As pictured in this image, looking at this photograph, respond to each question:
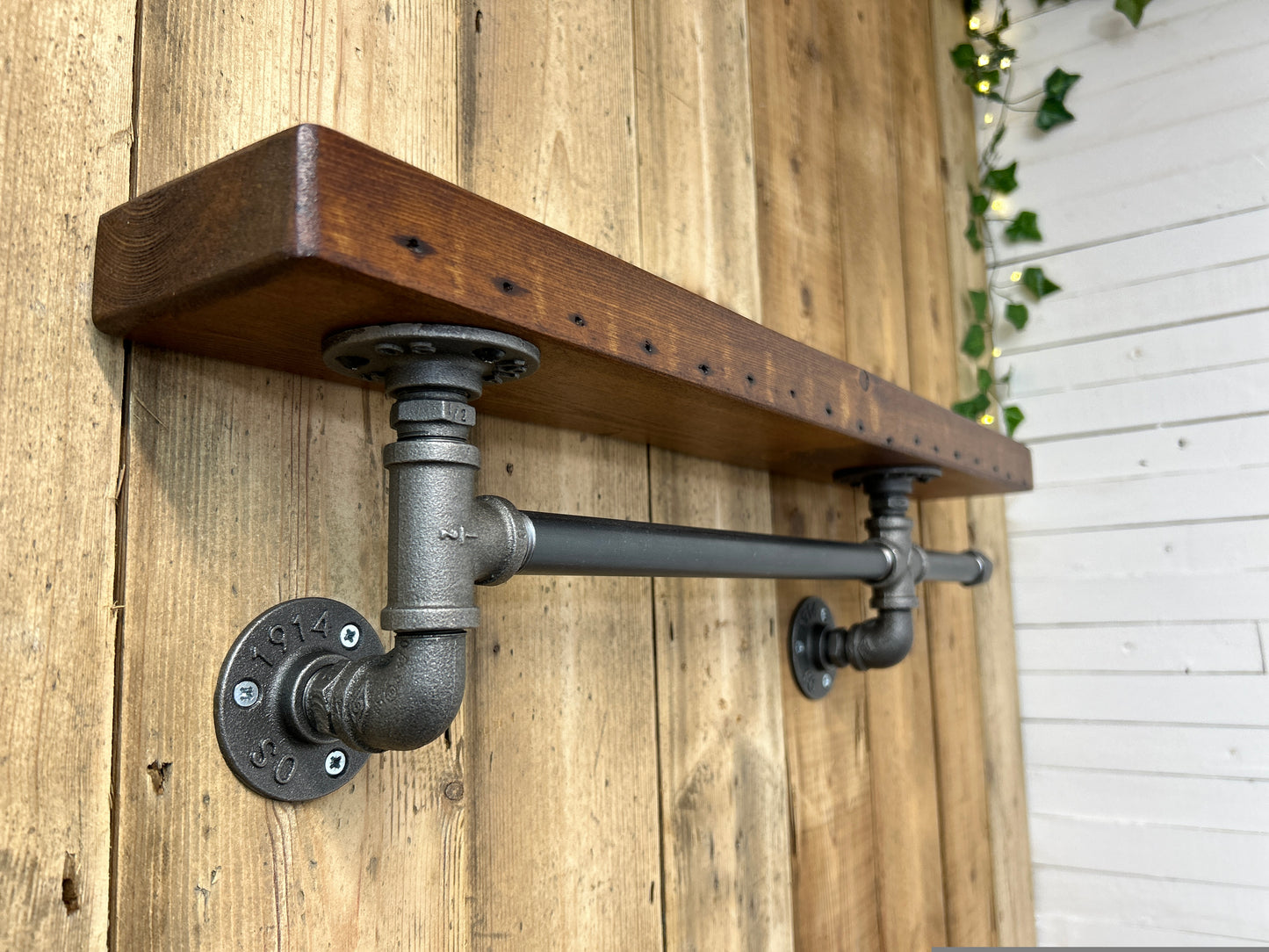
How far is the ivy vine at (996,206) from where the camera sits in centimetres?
128

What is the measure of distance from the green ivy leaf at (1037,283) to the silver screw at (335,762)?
115 cm

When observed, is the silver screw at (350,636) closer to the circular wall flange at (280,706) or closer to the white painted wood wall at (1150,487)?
the circular wall flange at (280,706)

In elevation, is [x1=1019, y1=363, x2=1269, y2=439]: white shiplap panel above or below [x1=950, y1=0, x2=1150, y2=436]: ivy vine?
below

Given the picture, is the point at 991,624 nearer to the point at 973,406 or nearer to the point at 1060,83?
the point at 973,406

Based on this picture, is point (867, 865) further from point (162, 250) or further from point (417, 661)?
point (162, 250)

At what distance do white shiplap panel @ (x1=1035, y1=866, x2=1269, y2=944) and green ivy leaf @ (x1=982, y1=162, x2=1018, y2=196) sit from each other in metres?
0.92

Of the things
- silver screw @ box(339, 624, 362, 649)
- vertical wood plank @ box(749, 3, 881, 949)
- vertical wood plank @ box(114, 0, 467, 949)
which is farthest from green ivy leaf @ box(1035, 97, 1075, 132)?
silver screw @ box(339, 624, 362, 649)

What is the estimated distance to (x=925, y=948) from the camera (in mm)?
1002

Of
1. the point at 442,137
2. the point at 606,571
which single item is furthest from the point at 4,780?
the point at 442,137

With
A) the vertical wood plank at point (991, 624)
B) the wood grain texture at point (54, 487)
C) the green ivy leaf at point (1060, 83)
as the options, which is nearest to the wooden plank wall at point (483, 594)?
the wood grain texture at point (54, 487)

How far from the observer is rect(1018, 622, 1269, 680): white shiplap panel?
113 cm

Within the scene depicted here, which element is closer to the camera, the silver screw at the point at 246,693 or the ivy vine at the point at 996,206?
the silver screw at the point at 246,693

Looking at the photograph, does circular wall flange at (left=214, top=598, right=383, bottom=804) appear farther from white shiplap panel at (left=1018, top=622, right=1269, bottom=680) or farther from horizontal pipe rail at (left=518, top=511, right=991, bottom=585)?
white shiplap panel at (left=1018, top=622, right=1269, bottom=680)

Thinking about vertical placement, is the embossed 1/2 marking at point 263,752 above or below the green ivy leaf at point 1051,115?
below
